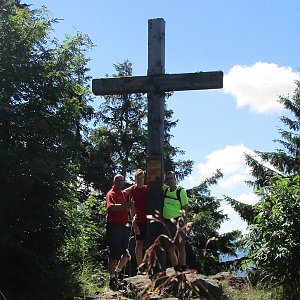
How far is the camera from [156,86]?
24.2ft

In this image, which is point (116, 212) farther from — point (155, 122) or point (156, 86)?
point (156, 86)

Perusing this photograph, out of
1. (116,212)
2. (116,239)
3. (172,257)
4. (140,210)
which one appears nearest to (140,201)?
(140,210)

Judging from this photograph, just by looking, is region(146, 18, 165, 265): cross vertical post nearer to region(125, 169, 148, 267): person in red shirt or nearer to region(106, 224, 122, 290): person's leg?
region(125, 169, 148, 267): person in red shirt

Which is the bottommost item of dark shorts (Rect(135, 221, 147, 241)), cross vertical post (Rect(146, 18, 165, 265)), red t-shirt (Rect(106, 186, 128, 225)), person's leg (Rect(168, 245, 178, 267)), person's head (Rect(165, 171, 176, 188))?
person's leg (Rect(168, 245, 178, 267))

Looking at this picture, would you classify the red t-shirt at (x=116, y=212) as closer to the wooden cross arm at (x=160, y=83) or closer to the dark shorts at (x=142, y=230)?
the dark shorts at (x=142, y=230)

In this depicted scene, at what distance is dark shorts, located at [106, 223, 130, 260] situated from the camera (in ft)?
23.8

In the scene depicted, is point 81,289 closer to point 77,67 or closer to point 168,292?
point 168,292

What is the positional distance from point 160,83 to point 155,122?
590 millimetres

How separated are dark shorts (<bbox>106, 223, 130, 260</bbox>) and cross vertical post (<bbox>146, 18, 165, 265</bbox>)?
0.54m

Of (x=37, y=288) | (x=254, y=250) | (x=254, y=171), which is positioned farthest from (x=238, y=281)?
(x=254, y=171)

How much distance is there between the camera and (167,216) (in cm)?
692

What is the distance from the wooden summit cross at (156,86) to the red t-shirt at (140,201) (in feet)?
0.79

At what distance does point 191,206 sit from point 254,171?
3.03 m

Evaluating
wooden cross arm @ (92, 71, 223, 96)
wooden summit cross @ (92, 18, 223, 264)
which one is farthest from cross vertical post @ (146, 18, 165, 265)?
wooden cross arm @ (92, 71, 223, 96)
